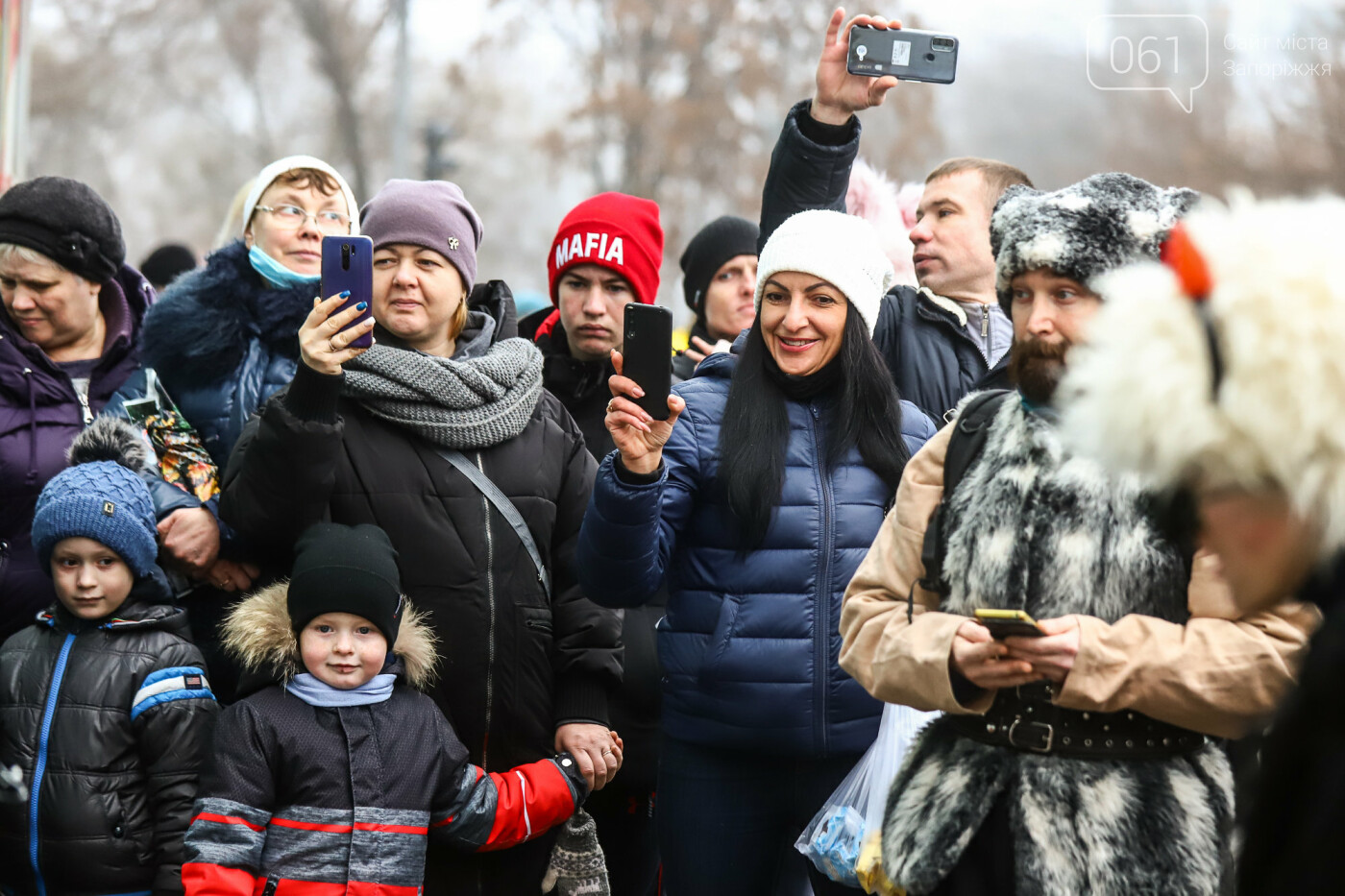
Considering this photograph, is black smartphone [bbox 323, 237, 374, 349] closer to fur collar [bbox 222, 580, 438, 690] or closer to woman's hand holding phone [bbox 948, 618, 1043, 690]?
fur collar [bbox 222, 580, 438, 690]

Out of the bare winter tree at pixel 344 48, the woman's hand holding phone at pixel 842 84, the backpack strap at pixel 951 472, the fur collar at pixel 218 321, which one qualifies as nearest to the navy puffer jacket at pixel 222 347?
the fur collar at pixel 218 321

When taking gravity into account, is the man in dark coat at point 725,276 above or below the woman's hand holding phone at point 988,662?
above

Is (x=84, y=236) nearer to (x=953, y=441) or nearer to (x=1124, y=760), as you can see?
(x=953, y=441)

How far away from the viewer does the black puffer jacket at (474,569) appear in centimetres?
371

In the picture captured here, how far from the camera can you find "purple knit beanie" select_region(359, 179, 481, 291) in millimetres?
4090

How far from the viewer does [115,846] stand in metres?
3.51

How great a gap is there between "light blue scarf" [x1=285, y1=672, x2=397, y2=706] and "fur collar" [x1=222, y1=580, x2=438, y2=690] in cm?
4

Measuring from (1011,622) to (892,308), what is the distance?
7.27 feet

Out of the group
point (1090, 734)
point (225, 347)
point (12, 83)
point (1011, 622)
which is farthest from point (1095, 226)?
point (12, 83)

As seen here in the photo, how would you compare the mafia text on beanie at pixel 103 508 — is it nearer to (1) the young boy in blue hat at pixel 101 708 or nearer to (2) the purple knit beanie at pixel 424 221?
(1) the young boy in blue hat at pixel 101 708

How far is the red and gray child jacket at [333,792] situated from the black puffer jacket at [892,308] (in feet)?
5.39

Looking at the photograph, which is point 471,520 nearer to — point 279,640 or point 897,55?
point 279,640

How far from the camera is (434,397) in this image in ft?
12.4

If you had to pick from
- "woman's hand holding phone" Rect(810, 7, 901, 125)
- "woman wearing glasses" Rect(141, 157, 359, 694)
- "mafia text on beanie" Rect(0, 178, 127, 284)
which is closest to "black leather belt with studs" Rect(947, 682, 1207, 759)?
"woman's hand holding phone" Rect(810, 7, 901, 125)
